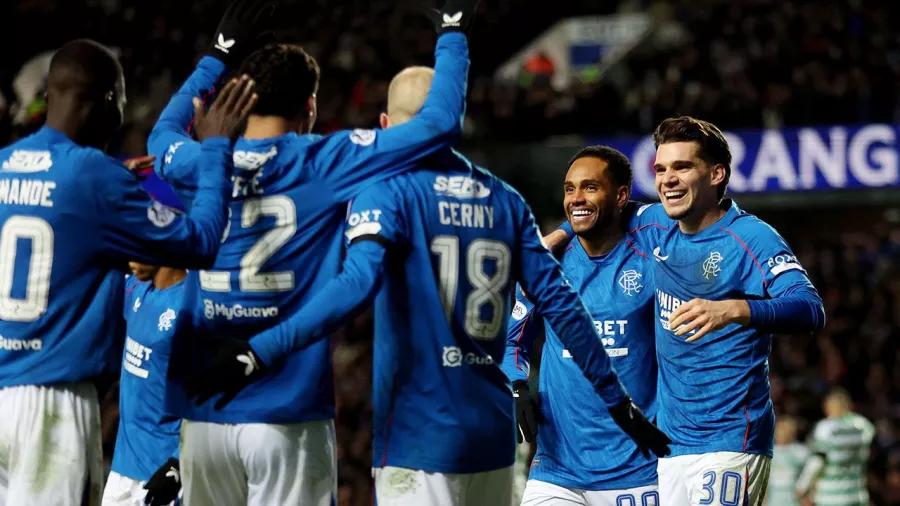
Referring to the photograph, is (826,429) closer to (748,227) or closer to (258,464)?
(748,227)

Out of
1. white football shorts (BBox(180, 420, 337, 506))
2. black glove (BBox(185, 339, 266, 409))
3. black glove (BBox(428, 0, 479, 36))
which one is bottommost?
white football shorts (BBox(180, 420, 337, 506))

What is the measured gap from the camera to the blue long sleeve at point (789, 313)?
5332mm

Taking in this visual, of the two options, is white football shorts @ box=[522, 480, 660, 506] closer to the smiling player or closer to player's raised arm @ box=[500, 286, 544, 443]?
the smiling player

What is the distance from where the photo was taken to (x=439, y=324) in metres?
4.75

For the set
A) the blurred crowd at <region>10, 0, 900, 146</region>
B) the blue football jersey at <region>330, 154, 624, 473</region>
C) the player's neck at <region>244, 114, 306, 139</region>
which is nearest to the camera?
the blue football jersey at <region>330, 154, 624, 473</region>

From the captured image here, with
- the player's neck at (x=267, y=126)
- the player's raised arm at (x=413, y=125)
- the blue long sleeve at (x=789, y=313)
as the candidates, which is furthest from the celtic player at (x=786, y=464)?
the player's neck at (x=267, y=126)

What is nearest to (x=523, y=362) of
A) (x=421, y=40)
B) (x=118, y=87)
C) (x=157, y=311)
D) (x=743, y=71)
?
(x=157, y=311)

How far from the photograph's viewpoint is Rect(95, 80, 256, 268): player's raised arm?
15.8 feet

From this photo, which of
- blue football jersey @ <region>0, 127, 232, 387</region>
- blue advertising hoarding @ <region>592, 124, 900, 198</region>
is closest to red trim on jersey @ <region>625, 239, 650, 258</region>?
blue football jersey @ <region>0, 127, 232, 387</region>

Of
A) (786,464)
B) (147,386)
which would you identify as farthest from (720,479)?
(786,464)

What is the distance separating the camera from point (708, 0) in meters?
23.3

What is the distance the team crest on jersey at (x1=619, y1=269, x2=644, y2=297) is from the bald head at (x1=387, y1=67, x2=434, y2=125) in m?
1.75

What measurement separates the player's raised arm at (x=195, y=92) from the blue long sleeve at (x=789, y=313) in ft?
8.02

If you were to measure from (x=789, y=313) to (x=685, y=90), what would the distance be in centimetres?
1457
